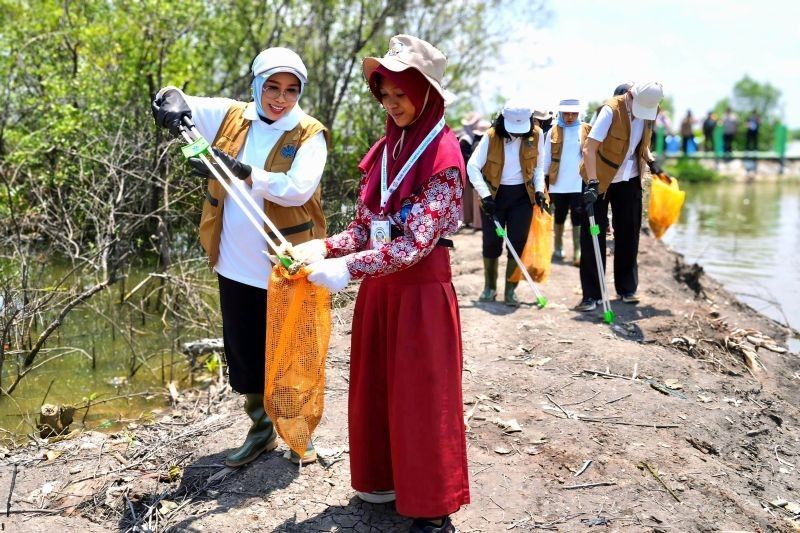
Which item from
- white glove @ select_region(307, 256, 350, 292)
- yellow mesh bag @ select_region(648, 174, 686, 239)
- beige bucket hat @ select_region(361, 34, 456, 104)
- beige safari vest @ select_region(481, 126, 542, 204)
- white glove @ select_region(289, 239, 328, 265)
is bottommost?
yellow mesh bag @ select_region(648, 174, 686, 239)

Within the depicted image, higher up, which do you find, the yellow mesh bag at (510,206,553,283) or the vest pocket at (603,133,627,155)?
the vest pocket at (603,133,627,155)

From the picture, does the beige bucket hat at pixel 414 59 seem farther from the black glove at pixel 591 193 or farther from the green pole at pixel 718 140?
the green pole at pixel 718 140

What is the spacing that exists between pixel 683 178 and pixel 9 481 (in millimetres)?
28451

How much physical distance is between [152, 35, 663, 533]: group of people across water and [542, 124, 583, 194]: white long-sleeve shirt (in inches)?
191

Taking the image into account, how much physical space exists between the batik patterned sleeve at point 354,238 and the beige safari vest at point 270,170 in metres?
0.49

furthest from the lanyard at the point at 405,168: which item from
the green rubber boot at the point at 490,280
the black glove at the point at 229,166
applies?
the green rubber boot at the point at 490,280

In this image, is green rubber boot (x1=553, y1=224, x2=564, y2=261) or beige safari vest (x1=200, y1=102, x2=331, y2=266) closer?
beige safari vest (x1=200, y1=102, x2=331, y2=266)

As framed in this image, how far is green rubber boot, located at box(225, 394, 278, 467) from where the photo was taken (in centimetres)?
421

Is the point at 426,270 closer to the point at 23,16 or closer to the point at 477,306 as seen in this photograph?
the point at 477,306

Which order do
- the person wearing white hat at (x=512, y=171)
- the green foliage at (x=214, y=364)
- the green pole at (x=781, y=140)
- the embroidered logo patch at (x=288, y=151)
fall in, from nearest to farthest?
1. the embroidered logo patch at (x=288, y=151)
2. the green foliage at (x=214, y=364)
3. the person wearing white hat at (x=512, y=171)
4. the green pole at (x=781, y=140)

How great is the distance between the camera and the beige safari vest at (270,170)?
391 cm

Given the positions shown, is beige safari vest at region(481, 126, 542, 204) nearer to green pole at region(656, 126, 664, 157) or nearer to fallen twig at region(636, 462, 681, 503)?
fallen twig at region(636, 462, 681, 503)

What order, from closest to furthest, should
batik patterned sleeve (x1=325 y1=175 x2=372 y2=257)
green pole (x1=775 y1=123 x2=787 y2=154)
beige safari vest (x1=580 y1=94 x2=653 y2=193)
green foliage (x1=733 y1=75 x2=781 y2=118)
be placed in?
batik patterned sleeve (x1=325 y1=175 x2=372 y2=257), beige safari vest (x1=580 y1=94 x2=653 y2=193), green pole (x1=775 y1=123 x2=787 y2=154), green foliage (x1=733 y1=75 x2=781 y2=118)

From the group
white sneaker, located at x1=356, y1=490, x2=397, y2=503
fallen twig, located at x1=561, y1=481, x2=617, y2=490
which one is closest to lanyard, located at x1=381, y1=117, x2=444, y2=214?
white sneaker, located at x1=356, y1=490, x2=397, y2=503
